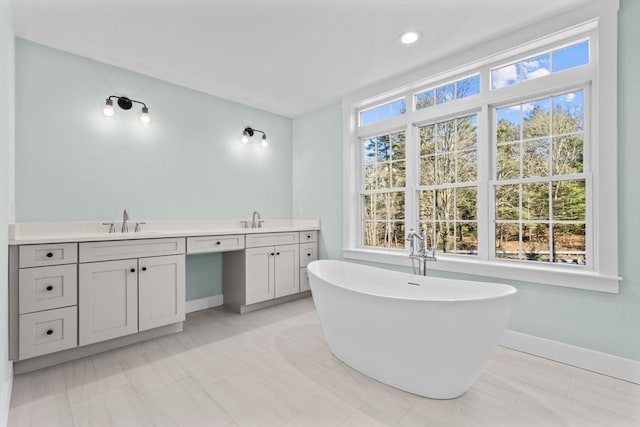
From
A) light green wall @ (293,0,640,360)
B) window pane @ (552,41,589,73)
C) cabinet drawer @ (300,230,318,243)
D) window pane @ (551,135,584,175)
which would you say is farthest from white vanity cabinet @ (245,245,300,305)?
window pane @ (552,41,589,73)

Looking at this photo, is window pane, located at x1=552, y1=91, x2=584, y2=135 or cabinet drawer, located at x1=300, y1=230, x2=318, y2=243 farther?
cabinet drawer, located at x1=300, y1=230, x2=318, y2=243

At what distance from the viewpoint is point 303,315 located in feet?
10.5

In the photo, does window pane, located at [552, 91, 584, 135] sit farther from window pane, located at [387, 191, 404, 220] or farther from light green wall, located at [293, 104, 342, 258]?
light green wall, located at [293, 104, 342, 258]

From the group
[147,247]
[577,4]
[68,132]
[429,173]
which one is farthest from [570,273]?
[68,132]

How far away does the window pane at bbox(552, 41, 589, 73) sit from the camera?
220 centimetres

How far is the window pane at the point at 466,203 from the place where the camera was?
9.06 ft

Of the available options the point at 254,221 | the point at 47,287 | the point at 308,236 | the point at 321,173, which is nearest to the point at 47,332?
the point at 47,287

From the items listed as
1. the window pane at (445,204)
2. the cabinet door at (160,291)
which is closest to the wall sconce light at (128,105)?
the cabinet door at (160,291)

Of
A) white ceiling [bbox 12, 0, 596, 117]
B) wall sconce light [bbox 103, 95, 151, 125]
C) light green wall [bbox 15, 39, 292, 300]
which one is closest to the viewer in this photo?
white ceiling [bbox 12, 0, 596, 117]

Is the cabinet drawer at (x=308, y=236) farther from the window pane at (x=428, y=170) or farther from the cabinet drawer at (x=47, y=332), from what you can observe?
the cabinet drawer at (x=47, y=332)

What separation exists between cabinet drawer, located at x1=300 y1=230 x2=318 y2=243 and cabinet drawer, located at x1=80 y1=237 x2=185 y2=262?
58.3 inches

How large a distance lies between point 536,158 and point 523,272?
3.04 feet

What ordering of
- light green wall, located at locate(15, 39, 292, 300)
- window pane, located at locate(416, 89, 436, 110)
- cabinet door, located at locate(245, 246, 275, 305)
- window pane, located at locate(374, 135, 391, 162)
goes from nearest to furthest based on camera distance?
light green wall, located at locate(15, 39, 292, 300) < window pane, located at locate(416, 89, 436, 110) < cabinet door, located at locate(245, 246, 275, 305) < window pane, located at locate(374, 135, 391, 162)

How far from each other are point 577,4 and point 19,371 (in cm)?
455
